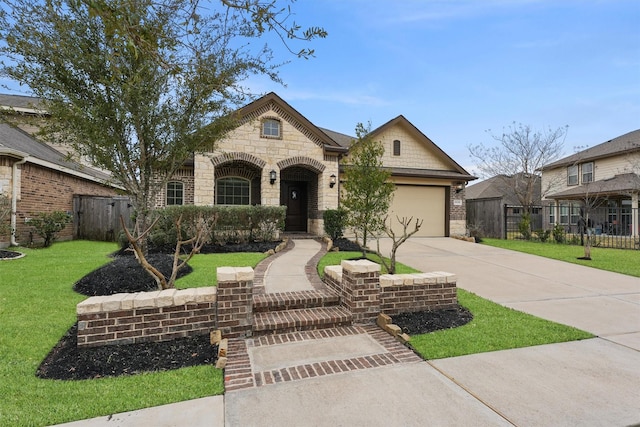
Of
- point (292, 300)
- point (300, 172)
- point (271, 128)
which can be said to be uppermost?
point (271, 128)

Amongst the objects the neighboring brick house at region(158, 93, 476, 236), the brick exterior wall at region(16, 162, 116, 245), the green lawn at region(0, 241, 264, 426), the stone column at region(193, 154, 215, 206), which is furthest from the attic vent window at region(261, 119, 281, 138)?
the green lawn at region(0, 241, 264, 426)

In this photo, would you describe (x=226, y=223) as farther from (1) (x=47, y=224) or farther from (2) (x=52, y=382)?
(2) (x=52, y=382)

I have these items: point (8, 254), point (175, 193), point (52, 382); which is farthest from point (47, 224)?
point (52, 382)

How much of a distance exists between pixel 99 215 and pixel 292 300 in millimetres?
12616

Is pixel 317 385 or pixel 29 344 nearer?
pixel 317 385

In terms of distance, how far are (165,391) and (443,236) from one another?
1519 cm

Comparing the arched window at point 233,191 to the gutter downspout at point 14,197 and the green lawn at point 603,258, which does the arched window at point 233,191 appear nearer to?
the gutter downspout at point 14,197

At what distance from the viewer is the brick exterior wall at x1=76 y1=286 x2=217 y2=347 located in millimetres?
3484

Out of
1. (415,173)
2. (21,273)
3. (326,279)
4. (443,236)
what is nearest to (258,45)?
(326,279)

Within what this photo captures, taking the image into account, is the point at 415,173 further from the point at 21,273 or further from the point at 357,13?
the point at 21,273

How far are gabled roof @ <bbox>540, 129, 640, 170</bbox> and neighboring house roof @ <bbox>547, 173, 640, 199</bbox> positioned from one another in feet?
4.91

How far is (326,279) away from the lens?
228 inches

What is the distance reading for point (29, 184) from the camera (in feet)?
36.1

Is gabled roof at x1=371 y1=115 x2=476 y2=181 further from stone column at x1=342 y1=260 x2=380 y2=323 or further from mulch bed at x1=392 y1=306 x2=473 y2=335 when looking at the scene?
stone column at x1=342 y1=260 x2=380 y2=323
